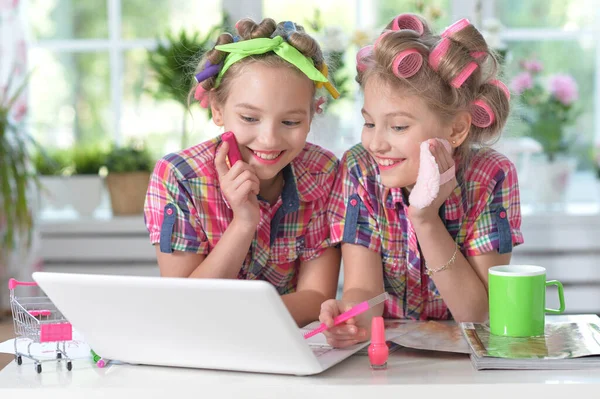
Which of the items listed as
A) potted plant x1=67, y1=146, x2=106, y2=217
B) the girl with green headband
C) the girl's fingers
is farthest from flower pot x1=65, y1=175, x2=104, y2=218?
the girl's fingers

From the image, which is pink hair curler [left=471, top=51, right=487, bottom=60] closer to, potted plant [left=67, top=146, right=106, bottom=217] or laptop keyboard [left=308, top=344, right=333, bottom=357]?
laptop keyboard [left=308, top=344, right=333, bottom=357]

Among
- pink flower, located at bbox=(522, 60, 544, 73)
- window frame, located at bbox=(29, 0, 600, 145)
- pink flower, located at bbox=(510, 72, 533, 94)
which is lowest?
pink flower, located at bbox=(510, 72, 533, 94)

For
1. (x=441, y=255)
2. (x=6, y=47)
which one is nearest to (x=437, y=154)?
(x=441, y=255)

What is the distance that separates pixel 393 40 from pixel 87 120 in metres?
2.43

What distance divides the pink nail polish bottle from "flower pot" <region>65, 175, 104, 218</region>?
7.95 feet

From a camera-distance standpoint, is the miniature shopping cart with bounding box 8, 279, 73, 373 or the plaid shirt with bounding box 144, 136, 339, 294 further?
the plaid shirt with bounding box 144, 136, 339, 294

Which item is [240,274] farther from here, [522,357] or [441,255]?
[522,357]

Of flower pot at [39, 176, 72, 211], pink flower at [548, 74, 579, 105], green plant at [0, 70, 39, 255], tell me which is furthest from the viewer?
flower pot at [39, 176, 72, 211]

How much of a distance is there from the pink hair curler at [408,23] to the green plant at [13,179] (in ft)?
6.41

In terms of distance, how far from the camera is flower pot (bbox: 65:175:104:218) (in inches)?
131

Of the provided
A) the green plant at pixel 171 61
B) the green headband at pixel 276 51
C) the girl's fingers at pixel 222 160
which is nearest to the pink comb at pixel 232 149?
Result: the girl's fingers at pixel 222 160

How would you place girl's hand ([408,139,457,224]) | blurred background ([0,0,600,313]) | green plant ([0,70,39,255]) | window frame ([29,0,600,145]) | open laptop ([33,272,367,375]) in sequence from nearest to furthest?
open laptop ([33,272,367,375]) < girl's hand ([408,139,457,224]) < green plant ([0,70,39,255]) < blurred background ([0,0,600,313]) < window frame ([29,0,600,145])

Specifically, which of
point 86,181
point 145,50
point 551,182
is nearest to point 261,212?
point 86,181

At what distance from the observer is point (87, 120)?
11.8 ft
